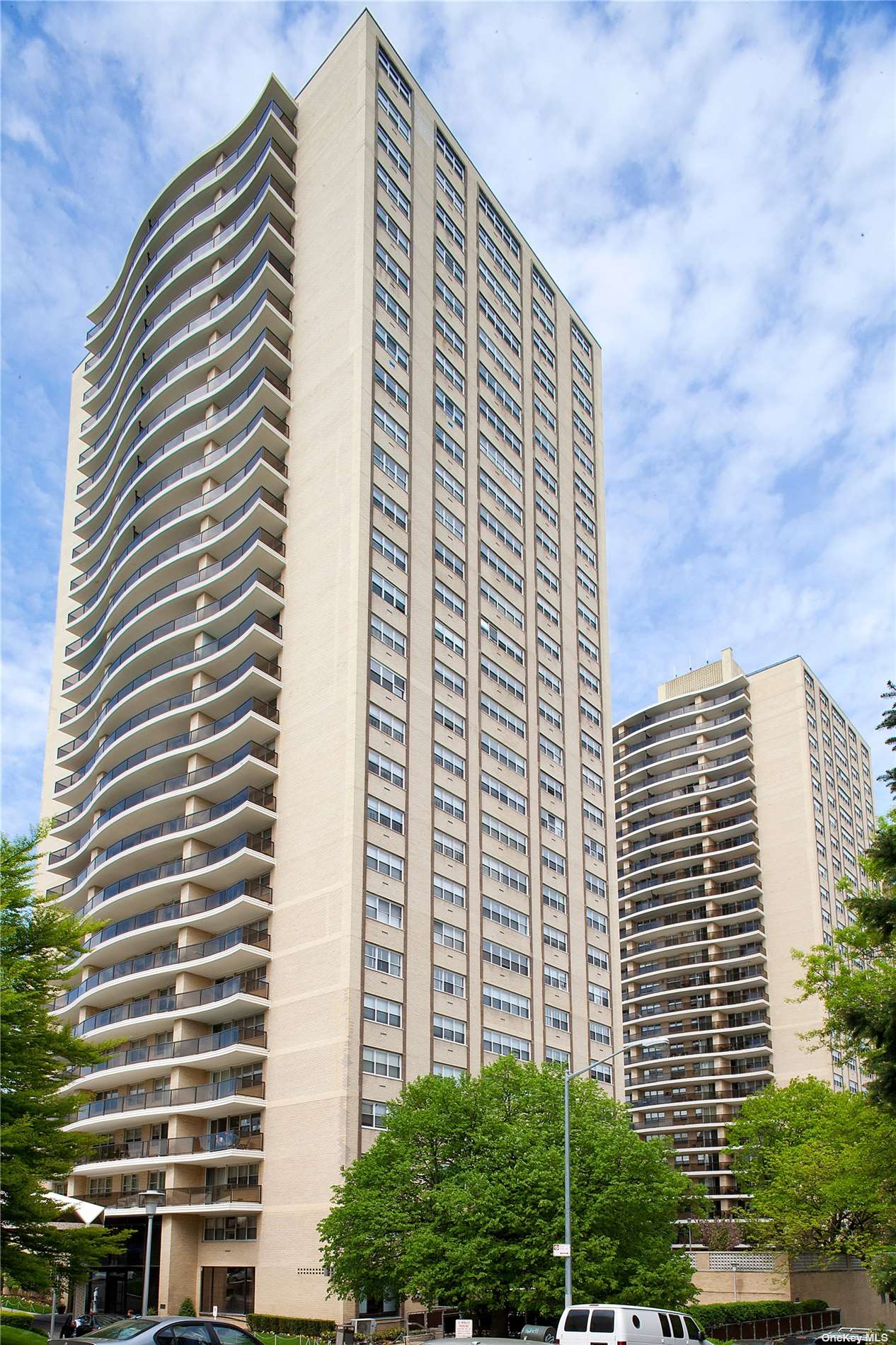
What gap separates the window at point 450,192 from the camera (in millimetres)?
74188

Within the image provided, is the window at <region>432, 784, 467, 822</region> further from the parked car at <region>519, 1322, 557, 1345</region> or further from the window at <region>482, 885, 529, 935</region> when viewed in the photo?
the parked car at <region>519, 1322, 557, 1345</region>

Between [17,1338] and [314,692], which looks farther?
[314,692]

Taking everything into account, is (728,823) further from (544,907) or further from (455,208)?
(455,208)

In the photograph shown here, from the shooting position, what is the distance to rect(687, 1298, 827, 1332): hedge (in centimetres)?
4859

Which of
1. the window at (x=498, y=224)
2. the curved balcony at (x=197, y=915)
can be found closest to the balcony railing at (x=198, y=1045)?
the curved balcony at (x=197, y=915)

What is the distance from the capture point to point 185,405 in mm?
68500

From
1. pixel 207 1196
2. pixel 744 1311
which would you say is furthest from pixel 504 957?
pixel 744 1311

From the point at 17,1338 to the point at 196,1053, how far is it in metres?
34.3

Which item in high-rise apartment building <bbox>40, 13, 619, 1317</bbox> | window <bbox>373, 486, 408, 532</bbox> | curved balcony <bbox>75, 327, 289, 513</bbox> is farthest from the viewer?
curved balcony <bbox>75, 327, 289, 513</bbox>

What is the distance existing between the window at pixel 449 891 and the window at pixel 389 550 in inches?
623

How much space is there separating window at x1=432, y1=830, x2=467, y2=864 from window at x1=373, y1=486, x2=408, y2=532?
1601 centimetres

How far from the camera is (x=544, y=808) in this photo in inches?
2822

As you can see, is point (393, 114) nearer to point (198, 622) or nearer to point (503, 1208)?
point (198, 622)

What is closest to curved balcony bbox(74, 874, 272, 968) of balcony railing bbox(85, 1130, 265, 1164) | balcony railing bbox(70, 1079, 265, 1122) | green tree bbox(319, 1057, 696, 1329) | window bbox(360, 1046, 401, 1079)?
balcony railing bbox(70, 1079, 265, 1122)
